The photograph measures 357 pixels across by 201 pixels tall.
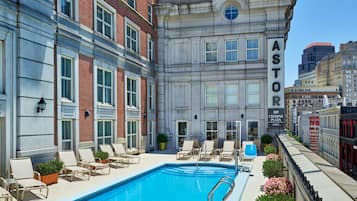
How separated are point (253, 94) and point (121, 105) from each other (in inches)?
370

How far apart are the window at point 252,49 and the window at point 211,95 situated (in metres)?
A: 3.26

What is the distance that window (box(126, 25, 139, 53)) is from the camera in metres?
19.0

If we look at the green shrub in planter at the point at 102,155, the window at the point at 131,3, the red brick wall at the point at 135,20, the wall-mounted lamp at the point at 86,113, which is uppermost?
the window at the point at 131,3

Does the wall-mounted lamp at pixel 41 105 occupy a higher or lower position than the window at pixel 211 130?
higher

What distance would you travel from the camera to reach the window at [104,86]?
15797mm

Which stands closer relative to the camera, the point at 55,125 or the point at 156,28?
the point at 55,125

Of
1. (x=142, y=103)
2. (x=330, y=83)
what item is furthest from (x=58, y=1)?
(x=330, y=83)

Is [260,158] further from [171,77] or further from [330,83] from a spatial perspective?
[330,83]

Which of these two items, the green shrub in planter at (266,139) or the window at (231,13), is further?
the window at (231,13)

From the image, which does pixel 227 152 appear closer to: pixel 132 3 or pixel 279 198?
pixel 132 3

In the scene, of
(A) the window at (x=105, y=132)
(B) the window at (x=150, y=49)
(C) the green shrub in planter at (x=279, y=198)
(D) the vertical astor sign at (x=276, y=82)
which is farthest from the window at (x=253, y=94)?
(C) the green shrub in planter at (x=279, y=198)

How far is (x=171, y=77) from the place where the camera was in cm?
2316

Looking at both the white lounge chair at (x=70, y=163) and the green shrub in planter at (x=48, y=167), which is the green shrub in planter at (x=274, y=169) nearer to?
the white lounge chair at (x=70, y=163)

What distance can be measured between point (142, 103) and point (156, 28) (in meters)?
6.10
